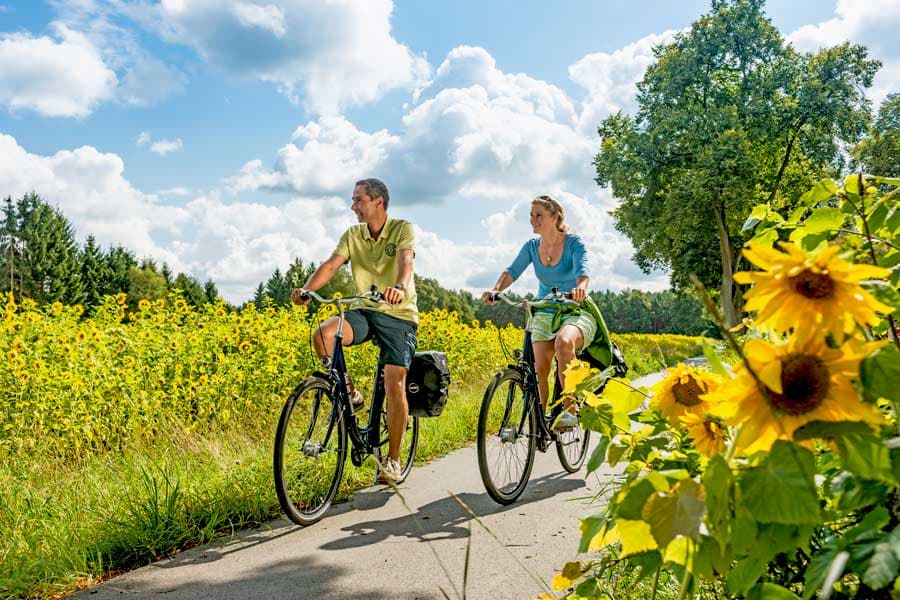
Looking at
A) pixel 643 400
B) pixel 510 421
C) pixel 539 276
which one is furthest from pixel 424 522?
pixel 643 400

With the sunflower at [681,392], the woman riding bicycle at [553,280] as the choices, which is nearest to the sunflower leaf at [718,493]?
the sunflower at [681,392]

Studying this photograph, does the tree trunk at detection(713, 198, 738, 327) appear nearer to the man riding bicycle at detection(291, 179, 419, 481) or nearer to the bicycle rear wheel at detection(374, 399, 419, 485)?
the bicycle rear wheel at detection(374, 399, 419, 485)

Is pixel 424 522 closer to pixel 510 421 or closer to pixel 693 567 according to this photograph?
pixel 510 421

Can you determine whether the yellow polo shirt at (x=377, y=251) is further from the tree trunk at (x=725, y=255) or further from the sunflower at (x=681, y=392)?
the tree trunk at (x=725, y=255)

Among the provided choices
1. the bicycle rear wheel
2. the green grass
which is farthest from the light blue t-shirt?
the green grass

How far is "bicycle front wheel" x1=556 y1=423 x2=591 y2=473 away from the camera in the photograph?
5324mm

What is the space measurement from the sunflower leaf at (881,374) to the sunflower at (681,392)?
0.57 meters

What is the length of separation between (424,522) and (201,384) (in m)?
3.28

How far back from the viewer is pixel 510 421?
15.8 feet

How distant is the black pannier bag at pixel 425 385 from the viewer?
5.07 m

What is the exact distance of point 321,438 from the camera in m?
4.41

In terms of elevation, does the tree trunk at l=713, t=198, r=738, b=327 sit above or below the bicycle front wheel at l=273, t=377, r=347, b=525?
above

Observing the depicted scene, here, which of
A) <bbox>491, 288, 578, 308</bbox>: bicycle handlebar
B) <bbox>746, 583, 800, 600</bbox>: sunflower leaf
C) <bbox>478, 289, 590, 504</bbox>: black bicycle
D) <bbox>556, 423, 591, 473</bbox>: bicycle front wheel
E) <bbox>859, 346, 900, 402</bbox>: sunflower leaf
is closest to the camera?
<bbox>859, 346, 900, 402</bbox>: sunflower leaf

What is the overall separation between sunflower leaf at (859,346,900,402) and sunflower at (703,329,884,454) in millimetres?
12
